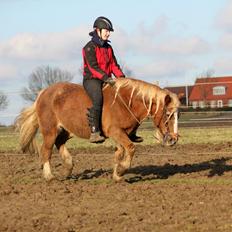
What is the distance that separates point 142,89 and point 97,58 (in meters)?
0.96

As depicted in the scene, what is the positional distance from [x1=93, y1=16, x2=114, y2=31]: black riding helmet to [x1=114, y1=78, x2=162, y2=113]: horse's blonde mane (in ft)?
2.99

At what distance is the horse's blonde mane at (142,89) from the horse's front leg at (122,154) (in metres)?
0.64

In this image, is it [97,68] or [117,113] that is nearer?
[117,113]

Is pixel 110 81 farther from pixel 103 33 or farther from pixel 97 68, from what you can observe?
pixel 103 33

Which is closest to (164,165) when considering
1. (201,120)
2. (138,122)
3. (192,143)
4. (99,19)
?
(138,122)

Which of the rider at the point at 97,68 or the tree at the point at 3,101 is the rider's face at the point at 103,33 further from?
the tree at the point at 3,101

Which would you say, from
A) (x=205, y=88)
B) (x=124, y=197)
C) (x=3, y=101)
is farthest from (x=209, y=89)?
(x=124, y=197)

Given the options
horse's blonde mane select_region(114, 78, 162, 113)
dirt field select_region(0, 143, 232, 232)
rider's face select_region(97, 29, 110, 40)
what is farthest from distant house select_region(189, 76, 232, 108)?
rider's face select_region(97, 29, 110, 40)

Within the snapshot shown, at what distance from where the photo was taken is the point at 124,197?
804 cm

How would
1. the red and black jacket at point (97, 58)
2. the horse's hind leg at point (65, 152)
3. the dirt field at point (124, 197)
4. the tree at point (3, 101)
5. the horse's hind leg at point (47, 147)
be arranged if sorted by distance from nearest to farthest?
the dirt field at point (124, 197) < the red and black jacket at point (97, 58) < the horse's hind leg at point (47, 147) < the horse's hind leg at point (65, 152) < the tree at point (3, 101)

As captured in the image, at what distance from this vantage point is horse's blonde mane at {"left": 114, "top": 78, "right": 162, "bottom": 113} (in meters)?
9.59

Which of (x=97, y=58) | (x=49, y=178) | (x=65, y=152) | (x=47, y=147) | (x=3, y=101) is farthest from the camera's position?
(x=3, y=101)

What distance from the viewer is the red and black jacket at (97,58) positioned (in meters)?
9.75

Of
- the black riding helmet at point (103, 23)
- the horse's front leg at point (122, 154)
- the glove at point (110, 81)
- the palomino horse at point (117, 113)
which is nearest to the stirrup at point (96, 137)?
the palomino horse at point (117, 113)
